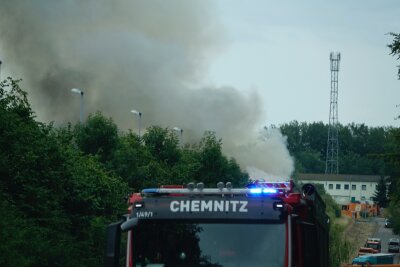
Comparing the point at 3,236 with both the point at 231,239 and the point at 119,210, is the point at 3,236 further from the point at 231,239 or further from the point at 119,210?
the point at 119,210

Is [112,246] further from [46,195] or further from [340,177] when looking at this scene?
[340,177]

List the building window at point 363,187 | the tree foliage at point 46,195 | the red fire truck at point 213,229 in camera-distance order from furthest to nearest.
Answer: the building window at point 363,187
the tree foliage at point 46,195
the red fire truck at point 213,229

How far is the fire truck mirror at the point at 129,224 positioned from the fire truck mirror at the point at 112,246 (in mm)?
79

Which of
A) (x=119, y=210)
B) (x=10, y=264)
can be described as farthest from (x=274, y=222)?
(x=119, y=210)

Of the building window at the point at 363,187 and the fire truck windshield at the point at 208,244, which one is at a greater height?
the building window at the point at 363,187

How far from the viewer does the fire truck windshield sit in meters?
12.5

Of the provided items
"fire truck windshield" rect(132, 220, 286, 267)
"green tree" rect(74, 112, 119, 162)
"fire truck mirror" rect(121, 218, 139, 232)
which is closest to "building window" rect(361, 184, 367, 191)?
"green tree" rect(74, 112, 119, 162)

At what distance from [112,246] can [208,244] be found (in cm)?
137

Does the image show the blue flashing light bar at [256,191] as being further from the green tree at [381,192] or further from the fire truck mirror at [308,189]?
the green tree at [381,192]

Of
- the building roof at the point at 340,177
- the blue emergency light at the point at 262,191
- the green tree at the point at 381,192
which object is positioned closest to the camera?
the blue emergency light at the point at 262,191

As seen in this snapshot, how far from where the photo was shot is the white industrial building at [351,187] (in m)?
179

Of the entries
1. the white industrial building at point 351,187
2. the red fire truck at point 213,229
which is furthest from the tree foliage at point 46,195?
the white industrial building at point 351,187

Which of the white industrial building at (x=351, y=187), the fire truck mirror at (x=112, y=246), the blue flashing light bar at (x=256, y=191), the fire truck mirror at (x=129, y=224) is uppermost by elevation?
the white industrial building at (x=351, y=187)

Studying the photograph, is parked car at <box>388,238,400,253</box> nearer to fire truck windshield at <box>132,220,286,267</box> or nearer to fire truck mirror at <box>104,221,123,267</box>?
fire truck windshield at <box>132,220,286,267</box>
